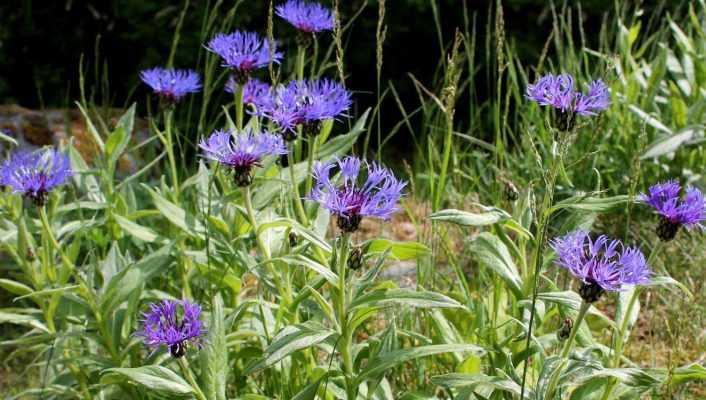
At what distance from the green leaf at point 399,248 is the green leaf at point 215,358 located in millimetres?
345

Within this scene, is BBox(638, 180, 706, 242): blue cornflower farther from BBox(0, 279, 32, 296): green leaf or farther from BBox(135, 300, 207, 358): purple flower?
BBox(0, 279, 32, 296): green leaf

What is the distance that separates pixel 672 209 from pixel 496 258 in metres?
0.45

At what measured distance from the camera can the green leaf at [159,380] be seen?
1896mm

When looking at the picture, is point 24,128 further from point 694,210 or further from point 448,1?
point 694,210

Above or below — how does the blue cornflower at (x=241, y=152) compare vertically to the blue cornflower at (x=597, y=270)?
above

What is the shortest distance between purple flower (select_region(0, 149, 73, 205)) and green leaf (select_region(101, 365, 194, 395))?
0.51 m

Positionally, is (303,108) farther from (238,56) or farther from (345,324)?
(345,324)

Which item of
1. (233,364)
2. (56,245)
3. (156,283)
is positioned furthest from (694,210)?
(156,283)

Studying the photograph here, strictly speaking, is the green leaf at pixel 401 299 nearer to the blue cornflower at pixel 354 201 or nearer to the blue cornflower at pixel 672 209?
the blue cornflower at pixel 354 201

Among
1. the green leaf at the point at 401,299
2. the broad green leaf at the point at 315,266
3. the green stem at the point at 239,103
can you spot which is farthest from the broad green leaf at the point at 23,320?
the green leaf at the point at 401,299

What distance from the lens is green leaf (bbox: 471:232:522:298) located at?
7.04 ft

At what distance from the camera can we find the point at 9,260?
345 centimetres

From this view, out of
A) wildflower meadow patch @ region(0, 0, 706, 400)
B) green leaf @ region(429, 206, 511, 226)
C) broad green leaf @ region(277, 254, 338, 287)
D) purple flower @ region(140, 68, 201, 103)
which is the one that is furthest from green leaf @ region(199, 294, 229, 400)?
purple flower @ region(140, 68, 201, 103)

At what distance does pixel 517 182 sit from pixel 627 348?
0.90 m
